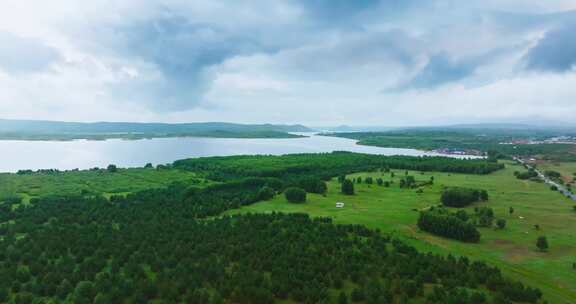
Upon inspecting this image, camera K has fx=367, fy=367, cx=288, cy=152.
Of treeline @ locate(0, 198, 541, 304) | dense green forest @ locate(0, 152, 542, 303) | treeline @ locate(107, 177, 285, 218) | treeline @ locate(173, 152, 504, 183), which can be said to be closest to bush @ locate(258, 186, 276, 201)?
treeline @ locate(107, 177, 285, 218)

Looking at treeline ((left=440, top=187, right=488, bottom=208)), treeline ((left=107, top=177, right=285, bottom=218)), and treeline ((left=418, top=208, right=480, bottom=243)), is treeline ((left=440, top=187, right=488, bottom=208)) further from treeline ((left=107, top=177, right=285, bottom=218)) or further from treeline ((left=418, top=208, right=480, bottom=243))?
treeline ((left=107, top=177, right=285, bottom=218))

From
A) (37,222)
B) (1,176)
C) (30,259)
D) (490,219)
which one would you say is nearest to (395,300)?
(490,219)

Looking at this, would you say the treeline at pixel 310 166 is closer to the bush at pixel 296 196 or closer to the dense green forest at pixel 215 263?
the bush at pixel 296 196

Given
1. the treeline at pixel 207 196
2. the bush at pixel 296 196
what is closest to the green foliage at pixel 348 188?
the bush at pixel 296 196

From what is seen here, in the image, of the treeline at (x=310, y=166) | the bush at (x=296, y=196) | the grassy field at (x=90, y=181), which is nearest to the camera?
the bush at (x=296, y=196)

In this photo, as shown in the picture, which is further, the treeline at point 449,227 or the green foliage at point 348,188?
the green foliage at point 348,188
